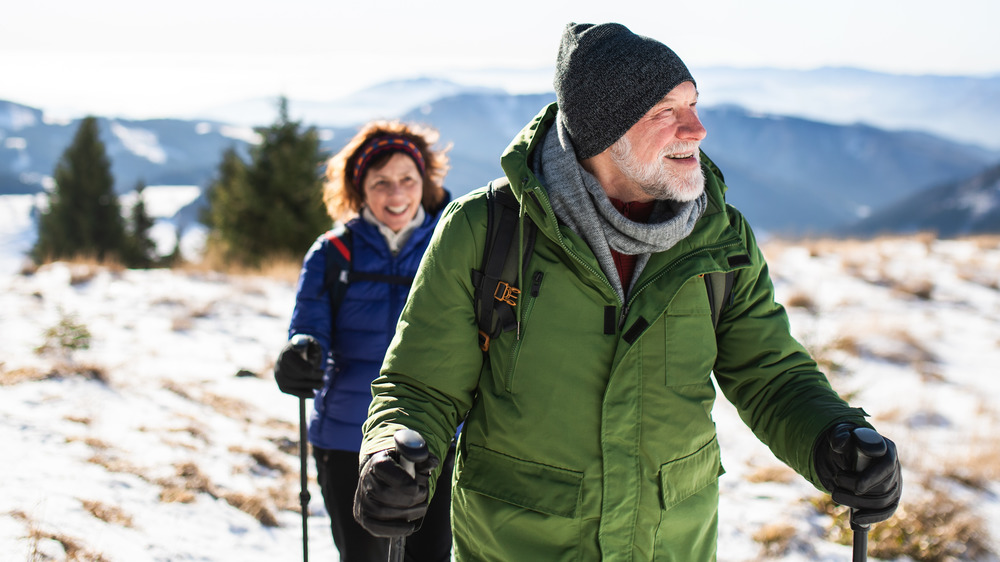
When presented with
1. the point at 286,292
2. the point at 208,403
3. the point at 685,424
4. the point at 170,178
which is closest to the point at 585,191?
the point at 685,424

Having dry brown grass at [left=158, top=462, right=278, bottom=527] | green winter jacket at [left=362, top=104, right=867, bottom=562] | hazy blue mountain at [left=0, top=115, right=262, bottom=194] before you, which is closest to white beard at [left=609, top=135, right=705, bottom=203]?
green winter jacket at [left=362, top=104, right=867, bottom=562]

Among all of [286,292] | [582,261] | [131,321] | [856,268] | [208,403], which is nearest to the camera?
[582,261]

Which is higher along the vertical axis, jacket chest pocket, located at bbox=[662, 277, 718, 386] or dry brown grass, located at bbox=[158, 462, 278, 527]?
jacket chest pocket, located at bbox=[662, 277, 718, 386]

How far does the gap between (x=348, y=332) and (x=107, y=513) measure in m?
1.63

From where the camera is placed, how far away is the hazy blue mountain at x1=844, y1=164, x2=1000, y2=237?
92625mm

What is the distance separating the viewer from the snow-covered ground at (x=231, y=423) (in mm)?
3434

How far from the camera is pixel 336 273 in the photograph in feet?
9.32

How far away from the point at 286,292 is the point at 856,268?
30.4 feet

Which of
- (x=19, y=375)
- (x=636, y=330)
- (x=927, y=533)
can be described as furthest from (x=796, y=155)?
(x=636, y=330)

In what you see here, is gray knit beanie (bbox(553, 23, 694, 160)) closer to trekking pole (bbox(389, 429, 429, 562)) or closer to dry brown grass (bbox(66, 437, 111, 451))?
trekking pole (bbox(389, 429, 429, 562))

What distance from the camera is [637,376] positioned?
1.58 metres

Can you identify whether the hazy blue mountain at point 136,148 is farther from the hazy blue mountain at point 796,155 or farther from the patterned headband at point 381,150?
the patterned headband at point 381,150

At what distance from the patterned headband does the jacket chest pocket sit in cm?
191

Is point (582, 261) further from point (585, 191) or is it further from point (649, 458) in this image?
point (649, 458)
